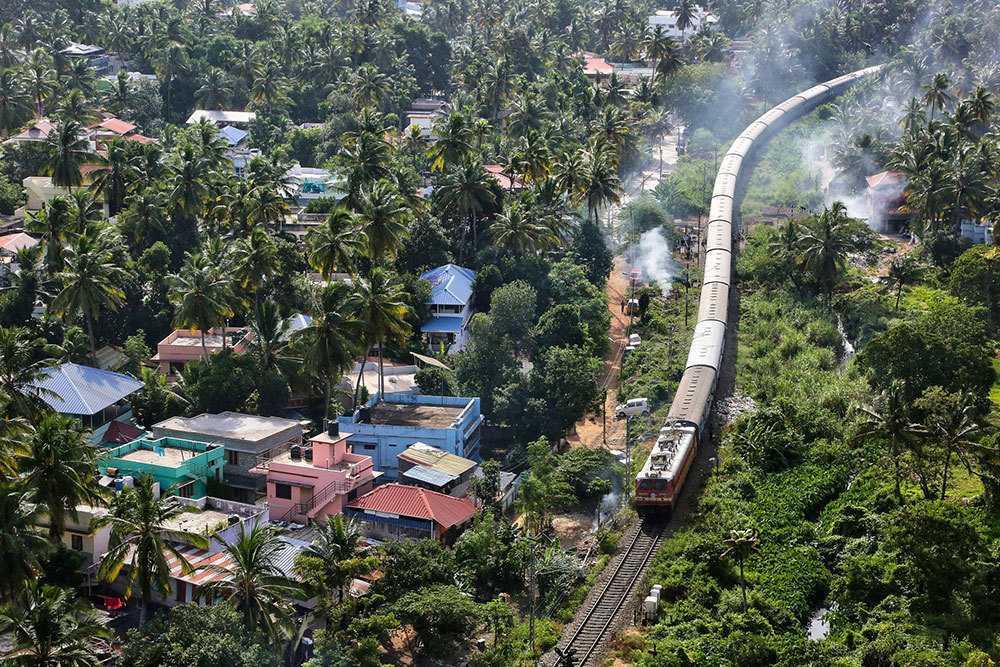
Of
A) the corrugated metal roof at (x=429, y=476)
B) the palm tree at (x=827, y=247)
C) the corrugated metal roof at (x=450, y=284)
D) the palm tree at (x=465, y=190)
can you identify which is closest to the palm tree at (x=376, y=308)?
the corrugated metal roof at (x=429, y=476)

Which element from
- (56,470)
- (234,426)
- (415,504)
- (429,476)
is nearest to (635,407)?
(429,476)

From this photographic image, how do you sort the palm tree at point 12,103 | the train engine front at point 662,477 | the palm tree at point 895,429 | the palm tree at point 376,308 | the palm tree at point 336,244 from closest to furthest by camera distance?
the palm tree at point 895,429 < the train engine front at point 662,477 < the palm tree at point 376,308 < the palm tree at point 336,244 < the palm tree at point 12,103

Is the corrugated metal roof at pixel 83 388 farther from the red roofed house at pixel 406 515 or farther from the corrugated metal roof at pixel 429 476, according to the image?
the corrugated metal roof at pixel 429 476

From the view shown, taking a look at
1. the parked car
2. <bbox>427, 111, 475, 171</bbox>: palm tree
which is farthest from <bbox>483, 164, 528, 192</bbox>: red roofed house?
the parked car

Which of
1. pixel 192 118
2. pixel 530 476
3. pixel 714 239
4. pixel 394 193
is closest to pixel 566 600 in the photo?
pixel 530 476

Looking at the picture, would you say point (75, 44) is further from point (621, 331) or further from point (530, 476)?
point (530, 476)

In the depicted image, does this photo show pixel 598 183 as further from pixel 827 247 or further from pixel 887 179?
pixel 887 179

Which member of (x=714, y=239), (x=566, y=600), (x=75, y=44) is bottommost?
(x=566, y=600)
